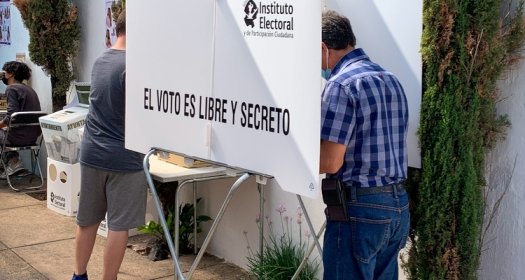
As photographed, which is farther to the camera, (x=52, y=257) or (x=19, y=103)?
(x=19, y=103)

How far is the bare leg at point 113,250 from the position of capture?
4554 mm

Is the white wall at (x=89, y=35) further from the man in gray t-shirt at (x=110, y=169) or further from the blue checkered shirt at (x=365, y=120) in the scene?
the blue checkered shirt at (x=365, y=120)

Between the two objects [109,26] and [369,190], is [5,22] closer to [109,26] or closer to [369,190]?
[109,26]

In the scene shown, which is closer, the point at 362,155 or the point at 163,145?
the point at 362,155

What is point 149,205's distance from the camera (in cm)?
632

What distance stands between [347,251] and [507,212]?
985 mm

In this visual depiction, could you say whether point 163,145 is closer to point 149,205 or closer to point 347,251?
point 347,251

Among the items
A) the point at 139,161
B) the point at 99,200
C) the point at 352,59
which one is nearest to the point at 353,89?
the point at 352,59

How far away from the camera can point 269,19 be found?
2832mm

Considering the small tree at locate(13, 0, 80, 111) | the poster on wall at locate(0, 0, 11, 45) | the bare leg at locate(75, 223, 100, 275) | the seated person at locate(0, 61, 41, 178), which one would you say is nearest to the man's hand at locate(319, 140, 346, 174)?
the bare leg at locate(75, 223, 100, 275)

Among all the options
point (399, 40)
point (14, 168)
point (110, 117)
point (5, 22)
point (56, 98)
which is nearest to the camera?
point (399, 40)

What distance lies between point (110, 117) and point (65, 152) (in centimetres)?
280

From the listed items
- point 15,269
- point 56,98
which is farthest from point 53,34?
point 15,269

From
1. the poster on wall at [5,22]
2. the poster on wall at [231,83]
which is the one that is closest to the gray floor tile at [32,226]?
the poster on wall at [231,83]
